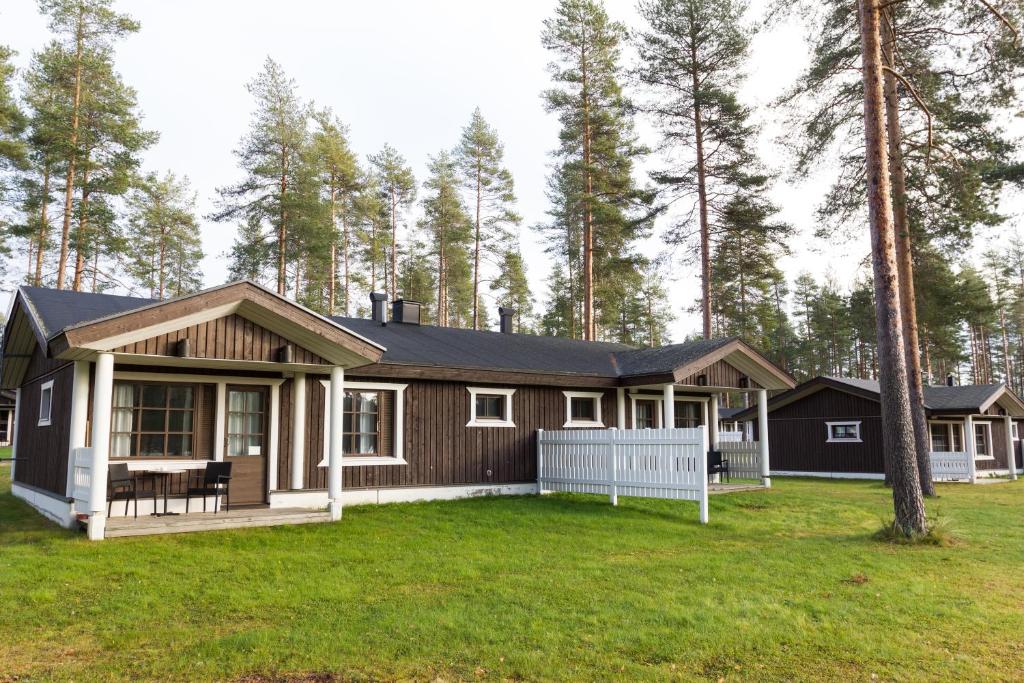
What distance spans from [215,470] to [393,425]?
314cm

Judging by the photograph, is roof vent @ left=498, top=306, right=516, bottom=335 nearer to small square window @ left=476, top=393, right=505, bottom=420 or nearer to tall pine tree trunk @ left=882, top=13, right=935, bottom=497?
small square window @ left=476, top=393, right=505, bottom=420

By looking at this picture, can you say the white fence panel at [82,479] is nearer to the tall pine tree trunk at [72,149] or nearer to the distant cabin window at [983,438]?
the tall pine tree trunk at [72,149]

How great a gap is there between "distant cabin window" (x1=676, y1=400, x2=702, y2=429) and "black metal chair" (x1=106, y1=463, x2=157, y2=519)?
1107cm

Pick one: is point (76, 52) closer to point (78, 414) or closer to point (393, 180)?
point (393, 180)

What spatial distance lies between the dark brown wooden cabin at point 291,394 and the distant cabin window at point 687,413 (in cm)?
65

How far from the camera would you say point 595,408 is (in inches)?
580

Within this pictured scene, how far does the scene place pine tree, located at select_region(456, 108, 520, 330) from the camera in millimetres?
29734

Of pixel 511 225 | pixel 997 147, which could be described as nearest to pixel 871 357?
pixel 511 225

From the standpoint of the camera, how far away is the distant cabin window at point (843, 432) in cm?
2209

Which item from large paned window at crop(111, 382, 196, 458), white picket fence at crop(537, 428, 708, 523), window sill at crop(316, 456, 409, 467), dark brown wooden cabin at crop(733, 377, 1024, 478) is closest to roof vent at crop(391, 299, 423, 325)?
white picket fence at crop(537, 428, 708, 523)

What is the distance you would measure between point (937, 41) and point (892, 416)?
10351mm

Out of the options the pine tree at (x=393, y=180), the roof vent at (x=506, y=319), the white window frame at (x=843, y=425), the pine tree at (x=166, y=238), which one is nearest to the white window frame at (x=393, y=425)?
the roof vent at (x=506, y=319)

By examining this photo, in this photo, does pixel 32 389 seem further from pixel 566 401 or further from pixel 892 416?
pixel 892 416

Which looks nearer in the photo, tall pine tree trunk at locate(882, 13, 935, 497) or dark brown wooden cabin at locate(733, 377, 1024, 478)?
tall pine tree trunk at locate(882, 13, 935, 497)
